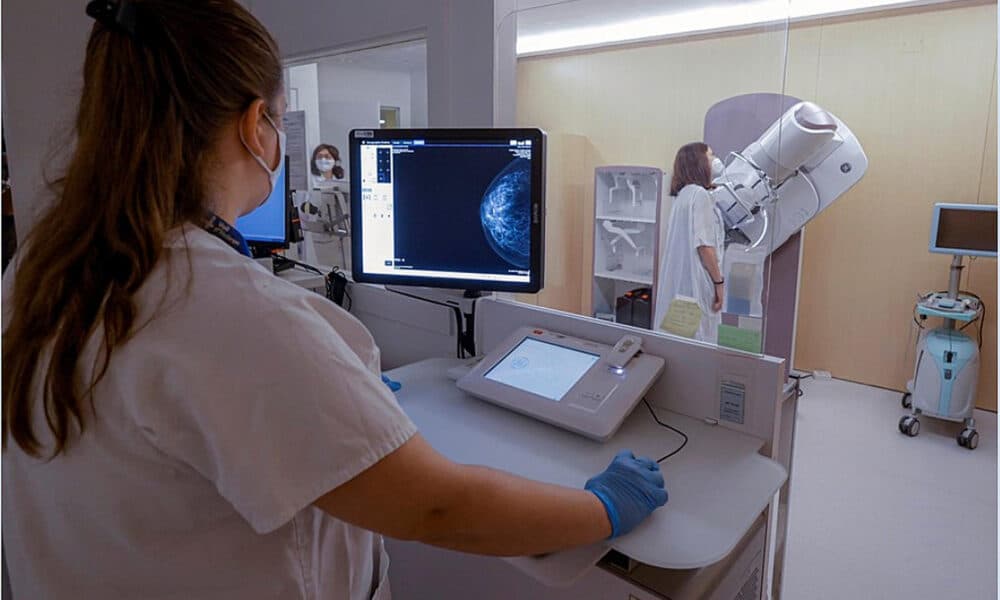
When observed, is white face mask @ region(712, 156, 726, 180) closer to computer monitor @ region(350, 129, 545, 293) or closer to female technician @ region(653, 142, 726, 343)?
female technician @ region(653, 142, 726, 343)

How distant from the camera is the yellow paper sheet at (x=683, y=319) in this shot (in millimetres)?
1450

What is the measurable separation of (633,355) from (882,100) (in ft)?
10.9

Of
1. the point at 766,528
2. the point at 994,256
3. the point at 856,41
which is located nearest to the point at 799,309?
the point at 994,256

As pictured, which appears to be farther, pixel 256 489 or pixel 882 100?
pixel 882 100

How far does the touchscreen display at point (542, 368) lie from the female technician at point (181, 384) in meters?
0.61

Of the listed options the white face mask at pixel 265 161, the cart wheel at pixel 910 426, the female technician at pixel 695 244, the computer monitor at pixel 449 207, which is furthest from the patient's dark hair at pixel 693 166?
the cart wheel at pixel 910 426

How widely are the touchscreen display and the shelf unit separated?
0.99 ft

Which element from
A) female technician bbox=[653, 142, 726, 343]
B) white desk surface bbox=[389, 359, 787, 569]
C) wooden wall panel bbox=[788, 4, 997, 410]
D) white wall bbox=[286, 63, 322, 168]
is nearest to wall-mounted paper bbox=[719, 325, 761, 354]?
female technician bbox=[653, 142, 726, 343]

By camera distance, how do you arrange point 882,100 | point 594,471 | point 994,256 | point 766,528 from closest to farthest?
point 594,471
point 766,528
point 994,256
point 882,100

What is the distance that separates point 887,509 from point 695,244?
1682mm

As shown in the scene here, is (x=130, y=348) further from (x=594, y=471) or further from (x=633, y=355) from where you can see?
(x=633, y=355)

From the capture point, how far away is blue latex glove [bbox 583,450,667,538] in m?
0.94

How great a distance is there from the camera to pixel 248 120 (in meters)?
0.74

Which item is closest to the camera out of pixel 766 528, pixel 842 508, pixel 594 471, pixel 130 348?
pixel 130 348
